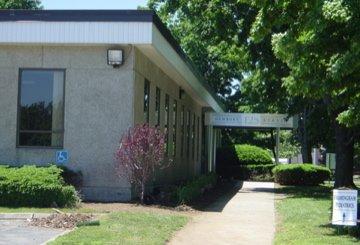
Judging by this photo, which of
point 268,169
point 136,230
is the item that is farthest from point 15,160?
point 268,169

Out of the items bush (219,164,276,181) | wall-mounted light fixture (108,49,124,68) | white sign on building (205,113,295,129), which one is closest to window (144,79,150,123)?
wall-mounted light fixture (108,49,124,68)

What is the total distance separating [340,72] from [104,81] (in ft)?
25.4

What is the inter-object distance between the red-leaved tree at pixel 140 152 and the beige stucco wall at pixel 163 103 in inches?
60.1

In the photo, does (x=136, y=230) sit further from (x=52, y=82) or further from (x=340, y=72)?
(x=52, y=82)

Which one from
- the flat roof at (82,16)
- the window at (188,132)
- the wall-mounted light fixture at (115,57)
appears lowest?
the window at (188,132)

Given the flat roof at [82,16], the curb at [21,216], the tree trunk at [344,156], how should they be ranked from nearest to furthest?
the curb at [21,216], the flat roof at [82,16], the tree trunk at [344,156]

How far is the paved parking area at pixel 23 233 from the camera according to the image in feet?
31.3

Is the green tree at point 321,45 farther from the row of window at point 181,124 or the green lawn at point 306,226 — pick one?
the row of window at point 181,124

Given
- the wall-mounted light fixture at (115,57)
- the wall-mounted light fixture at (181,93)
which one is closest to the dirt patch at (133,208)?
the wall-mounted light fixture at (115,57)

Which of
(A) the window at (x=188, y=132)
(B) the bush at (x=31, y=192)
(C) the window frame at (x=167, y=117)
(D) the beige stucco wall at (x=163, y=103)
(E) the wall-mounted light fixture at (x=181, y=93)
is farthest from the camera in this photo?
Answer: (A) the window at (x=188, y=132)

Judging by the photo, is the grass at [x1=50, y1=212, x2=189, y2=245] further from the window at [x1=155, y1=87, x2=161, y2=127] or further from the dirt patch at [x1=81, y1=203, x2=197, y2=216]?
the window at [x1=155, y1=87, x2=161, y2=127]

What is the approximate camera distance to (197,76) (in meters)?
24.5

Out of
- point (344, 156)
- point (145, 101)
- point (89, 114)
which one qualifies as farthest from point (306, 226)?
point (344, 156)

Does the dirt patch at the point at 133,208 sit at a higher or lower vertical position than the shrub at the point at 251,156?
lower
